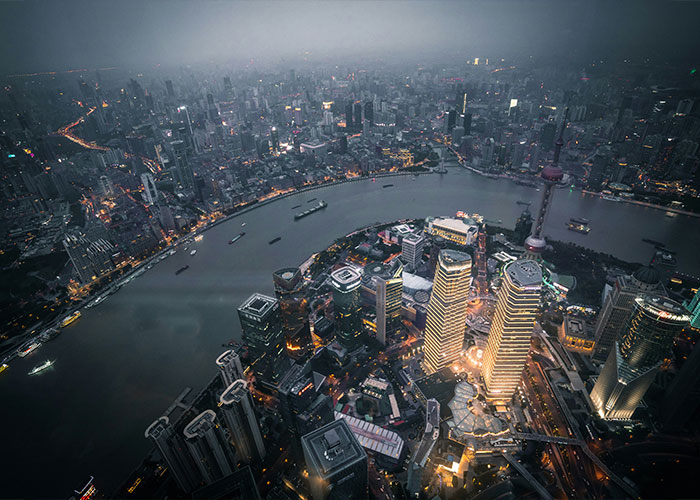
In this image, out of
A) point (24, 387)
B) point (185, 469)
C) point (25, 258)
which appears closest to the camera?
point (185, 469)

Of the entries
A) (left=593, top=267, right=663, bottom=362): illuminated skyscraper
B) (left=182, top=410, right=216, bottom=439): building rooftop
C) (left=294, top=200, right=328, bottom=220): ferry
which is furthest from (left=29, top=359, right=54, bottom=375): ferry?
(left=593, top=267, right=663, bottom=362): illuminated skyscraper

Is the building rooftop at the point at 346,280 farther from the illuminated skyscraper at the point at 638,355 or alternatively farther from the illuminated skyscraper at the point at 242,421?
the illuminated skyscraper at the point at 638,355

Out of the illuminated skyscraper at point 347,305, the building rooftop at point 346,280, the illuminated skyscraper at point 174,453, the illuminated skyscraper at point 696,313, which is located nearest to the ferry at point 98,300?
the illuminated skyscraper at point 174,453

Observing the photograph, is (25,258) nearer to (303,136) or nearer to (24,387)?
(24,387)

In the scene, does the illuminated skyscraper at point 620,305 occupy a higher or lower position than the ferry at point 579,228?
higher

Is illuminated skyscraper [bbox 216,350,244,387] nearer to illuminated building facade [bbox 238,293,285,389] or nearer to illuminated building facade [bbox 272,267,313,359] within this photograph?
illuminated building facade [bbox 238,293,285,389]

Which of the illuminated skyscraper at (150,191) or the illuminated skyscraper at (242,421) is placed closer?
the illuminated skyscraper at (242,421)

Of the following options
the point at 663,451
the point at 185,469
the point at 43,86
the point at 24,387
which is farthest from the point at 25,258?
the point at 663,451
